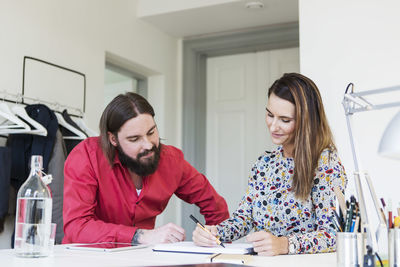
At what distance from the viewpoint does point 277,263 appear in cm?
123

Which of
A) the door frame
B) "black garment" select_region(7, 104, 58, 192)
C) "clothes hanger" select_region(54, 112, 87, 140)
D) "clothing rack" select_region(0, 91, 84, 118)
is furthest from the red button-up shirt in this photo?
the door frame

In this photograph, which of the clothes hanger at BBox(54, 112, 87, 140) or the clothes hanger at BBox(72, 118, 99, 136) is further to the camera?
the clothes hanger at BBox(72, 118, 99, 136)

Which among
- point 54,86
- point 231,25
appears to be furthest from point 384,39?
point 54,86

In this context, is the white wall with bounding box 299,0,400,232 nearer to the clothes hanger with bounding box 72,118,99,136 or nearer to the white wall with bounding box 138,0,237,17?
the white wall with bounding box 138,0,237,17

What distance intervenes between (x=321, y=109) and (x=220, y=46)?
2536mm

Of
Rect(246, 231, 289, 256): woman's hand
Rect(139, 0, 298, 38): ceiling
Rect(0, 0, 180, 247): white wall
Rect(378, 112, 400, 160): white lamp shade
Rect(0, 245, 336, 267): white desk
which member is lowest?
Rect(0, 245, 336, 267): white desk

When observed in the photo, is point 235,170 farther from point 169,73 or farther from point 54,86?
point 54,86

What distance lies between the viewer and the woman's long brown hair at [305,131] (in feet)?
5.41

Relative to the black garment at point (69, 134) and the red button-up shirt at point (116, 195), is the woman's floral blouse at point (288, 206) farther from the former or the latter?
the black garment at point (69, 134)

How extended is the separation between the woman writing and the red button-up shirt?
0.45 metres

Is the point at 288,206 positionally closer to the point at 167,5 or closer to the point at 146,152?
the point at 146,152

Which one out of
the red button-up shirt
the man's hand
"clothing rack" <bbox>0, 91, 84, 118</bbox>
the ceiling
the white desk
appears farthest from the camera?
the ceiling

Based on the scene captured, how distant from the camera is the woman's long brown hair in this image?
165 centimetres

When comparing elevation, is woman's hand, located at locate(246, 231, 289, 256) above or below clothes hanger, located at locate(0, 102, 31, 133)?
below
